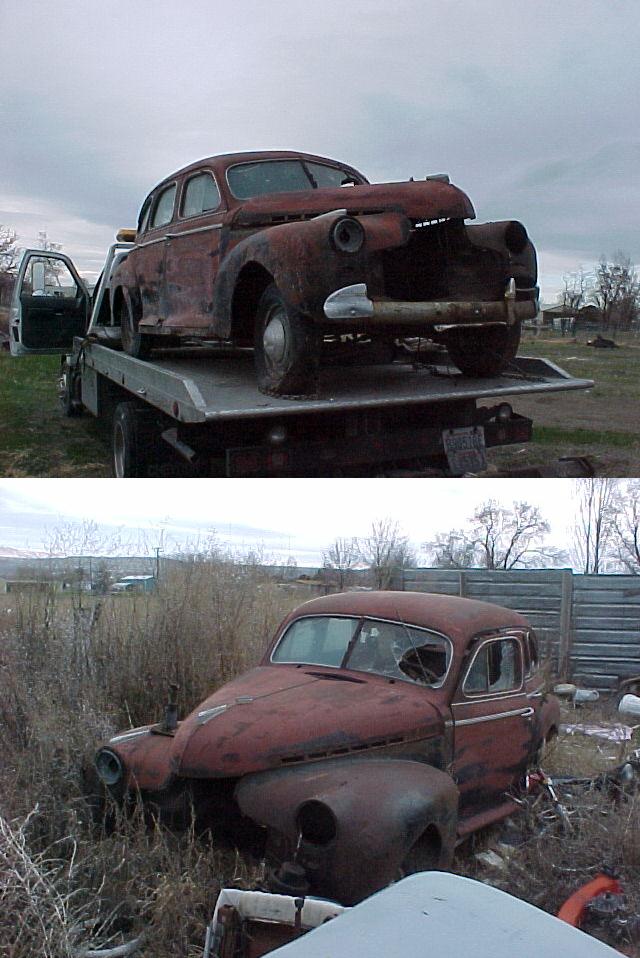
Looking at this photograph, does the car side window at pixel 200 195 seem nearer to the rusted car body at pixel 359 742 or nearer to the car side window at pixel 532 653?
the rusted car body at pixel 359 742

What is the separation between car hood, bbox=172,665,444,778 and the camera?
3852mm

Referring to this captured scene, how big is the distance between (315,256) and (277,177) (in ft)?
6.07

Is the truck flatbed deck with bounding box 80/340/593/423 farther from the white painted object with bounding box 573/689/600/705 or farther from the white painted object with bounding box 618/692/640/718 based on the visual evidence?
the white painted object with bounding box 573/689/600/705

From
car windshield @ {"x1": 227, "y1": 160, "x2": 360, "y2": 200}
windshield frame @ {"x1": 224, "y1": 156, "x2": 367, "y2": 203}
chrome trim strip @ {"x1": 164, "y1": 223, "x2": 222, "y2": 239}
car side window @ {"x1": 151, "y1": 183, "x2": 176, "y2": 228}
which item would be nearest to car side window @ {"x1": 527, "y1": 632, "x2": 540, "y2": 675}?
windshield frame @ {"x1": 224, "y1": 156, "x2": 367, "y2": 203}

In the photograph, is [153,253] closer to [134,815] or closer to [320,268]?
[320,268]

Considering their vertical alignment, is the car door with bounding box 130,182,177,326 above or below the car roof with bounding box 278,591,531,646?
above

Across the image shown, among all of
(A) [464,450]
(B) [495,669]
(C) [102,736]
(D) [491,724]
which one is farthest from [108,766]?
(A) [464,450]

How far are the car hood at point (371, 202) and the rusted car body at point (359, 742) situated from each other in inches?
94.4

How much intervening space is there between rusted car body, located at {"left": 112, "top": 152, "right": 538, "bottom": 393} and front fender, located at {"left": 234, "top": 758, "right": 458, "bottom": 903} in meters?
2.19

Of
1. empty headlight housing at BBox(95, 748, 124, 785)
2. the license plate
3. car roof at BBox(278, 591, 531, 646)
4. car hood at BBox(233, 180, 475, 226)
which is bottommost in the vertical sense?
empty headlight housing at BBox(95, 748, 124, 785)

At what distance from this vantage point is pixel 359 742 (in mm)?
4023

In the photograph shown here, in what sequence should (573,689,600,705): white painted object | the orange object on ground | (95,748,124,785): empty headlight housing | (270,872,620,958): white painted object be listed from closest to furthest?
(270,872,620,958): white painted object < the orange object on ground < (95,748,124,785): empty headlight housing < (573,689,600,705): white painted object

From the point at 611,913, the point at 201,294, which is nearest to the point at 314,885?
the point at 611,913

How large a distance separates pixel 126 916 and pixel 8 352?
27.6 feet
